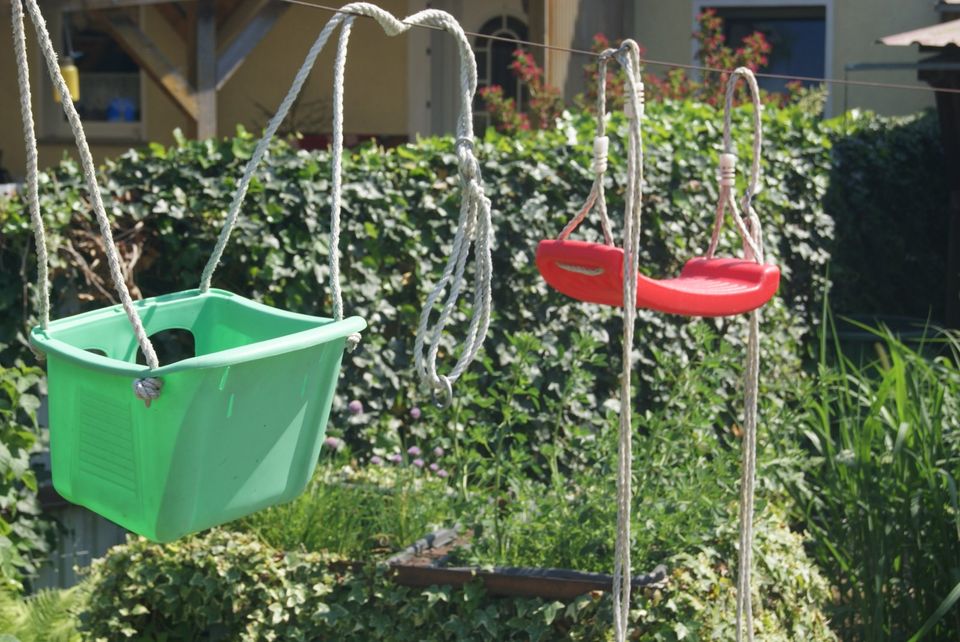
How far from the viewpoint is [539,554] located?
4.06 metres

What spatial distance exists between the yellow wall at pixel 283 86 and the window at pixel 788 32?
3026mm

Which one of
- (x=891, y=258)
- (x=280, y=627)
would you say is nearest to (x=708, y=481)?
(x=280, y=627)

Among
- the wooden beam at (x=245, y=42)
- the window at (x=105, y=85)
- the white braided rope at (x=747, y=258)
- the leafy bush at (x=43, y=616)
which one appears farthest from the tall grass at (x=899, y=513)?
the window at (x=105, y=85)

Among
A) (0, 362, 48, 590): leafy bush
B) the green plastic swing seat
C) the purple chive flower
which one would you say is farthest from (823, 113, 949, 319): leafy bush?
the green plastic swing seat

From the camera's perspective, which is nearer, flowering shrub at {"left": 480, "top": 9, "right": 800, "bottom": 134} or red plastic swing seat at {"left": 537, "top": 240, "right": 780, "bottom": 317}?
red plastic swing seat at {"left": 537, "top": 240, "right": 780, "bottom": 317}

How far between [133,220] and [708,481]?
2.23 meters

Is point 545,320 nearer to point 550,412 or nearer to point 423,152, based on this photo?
point 550,412

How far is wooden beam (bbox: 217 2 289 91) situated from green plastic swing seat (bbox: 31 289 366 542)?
707 cm

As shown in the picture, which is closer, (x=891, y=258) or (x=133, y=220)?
(x=133, y=220)

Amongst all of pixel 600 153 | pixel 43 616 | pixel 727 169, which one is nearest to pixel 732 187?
pixel 727 169

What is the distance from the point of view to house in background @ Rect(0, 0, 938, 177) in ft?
37.9

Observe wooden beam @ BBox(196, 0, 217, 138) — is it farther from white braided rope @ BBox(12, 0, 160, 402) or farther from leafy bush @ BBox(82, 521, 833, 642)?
white braided rope @ BBox(12, 0, 160, 402)

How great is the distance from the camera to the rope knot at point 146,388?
206cm

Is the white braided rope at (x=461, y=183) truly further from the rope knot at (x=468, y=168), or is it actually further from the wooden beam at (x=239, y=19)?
the wooden beam at (x=239, y=19)
